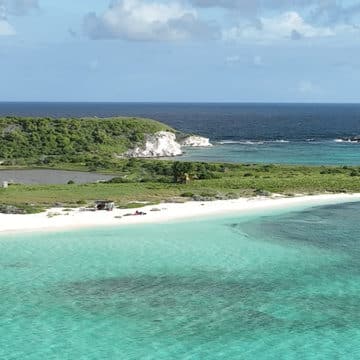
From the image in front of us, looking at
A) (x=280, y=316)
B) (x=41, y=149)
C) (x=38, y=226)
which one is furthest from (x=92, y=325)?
(x=41, y=149)

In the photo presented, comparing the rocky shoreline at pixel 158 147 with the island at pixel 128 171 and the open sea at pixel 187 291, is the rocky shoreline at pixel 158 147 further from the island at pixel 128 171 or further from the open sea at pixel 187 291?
the open sea at pixel 187 291

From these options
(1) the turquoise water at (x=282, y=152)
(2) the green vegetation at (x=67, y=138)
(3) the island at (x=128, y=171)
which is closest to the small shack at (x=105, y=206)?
(3) the island at (x=128, y=171)

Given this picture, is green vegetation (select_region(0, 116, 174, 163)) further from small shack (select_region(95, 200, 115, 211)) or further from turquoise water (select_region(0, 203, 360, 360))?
turquoise water (select_region(0, 203, 360, 360))

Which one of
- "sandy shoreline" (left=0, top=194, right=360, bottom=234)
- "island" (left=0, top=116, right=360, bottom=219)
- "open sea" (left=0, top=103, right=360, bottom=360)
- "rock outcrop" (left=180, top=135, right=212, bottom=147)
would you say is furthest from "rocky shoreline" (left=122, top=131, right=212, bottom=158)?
"open sea" (left=0, top=103, right=360, bottom=360)

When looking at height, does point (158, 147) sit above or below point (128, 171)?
above

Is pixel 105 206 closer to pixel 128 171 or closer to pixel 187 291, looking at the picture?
pixel 187 291

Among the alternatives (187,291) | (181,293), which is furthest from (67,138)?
(181,293)
